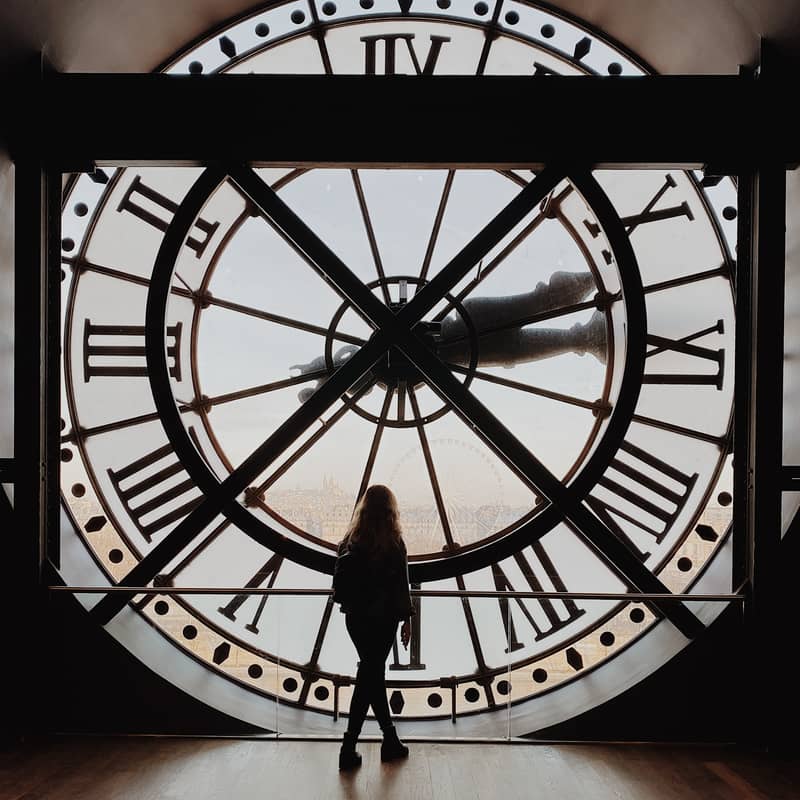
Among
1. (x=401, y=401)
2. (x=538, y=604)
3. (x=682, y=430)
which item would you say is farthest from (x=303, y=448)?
(x=682, y=430)

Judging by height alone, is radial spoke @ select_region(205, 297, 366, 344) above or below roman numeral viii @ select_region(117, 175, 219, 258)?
below

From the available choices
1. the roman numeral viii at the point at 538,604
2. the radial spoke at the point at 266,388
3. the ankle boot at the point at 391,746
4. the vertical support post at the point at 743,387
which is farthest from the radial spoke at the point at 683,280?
the ankle boot at the point at 391,746

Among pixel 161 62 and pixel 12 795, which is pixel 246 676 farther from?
pixel 161 62

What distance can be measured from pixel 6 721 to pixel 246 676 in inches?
34.8

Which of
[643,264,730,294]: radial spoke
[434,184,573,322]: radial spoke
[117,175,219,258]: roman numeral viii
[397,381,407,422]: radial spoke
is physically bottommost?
[397,381,407,422]: radial spoke

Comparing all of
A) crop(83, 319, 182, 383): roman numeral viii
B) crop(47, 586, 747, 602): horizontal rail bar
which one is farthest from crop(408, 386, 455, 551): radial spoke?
crop(83, 319, 182, 383): roman numeral viii

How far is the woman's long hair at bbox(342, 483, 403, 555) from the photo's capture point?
8.26 feet

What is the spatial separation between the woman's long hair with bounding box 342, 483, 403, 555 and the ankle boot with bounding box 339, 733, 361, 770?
0.63 m

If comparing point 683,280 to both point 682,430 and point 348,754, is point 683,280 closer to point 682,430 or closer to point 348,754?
point 682,430

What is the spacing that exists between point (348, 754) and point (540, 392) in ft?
6.18

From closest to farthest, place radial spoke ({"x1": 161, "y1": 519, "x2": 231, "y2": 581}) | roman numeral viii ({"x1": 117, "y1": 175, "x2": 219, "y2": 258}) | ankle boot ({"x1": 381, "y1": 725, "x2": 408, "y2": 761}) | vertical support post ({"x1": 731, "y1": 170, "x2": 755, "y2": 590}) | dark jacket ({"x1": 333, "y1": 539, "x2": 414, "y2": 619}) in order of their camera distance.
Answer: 1. dark jacket ({"x1": 333, "y1": 539, "x2": 414, "y2": 619})
2. ankle boot ({"x1": 381, "y1": 725, "x2": 408, "y2": 761})
3. vertical support post ({"x1": 731, "y1": 170, "x2": 755, "y2": 590})
4. radial spoke ({"x1": 161, "y1": 519, "x2": 231, "y2": 581})
5. roman numeral viii ({"x1": 117, "y1": 175, "x2": 219, "y2": 258})

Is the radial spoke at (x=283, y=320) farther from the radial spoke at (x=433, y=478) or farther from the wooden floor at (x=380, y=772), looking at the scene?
the wooden floor at (x=380, y=772)

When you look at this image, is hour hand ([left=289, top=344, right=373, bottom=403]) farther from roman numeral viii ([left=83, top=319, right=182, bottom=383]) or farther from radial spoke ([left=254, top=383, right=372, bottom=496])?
roman numeral viii ([left=83, top=319, right=182, bottom=383])

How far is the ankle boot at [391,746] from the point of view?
2588 mm
